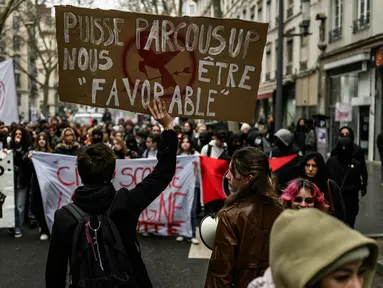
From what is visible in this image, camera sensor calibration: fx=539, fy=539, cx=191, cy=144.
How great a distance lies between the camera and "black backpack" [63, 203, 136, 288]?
249cm

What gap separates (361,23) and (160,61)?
17534mm

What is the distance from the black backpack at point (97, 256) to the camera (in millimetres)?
2494

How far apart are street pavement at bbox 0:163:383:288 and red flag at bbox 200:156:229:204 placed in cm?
82

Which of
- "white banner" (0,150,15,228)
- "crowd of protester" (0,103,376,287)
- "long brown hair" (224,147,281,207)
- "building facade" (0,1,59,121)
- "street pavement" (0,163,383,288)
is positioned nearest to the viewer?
"crowd of protester" (0,103,376,287)

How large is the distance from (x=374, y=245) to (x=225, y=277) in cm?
133

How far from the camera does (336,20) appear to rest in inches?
882

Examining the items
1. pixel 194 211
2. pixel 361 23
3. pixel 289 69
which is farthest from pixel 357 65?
pixel 194 211

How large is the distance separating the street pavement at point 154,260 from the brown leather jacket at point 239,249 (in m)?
2.98

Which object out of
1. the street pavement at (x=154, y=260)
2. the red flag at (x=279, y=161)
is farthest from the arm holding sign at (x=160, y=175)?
the red flag at (x=279, y=161)

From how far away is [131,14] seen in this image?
11.4 feet

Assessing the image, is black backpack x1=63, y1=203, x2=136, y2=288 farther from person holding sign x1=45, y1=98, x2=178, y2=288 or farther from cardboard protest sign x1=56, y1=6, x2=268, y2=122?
cardboard protest sign x1=56, y1=6, x2=268, y2=122

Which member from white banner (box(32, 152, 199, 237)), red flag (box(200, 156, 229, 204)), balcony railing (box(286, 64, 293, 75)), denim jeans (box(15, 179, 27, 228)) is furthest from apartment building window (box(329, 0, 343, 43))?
denim jeans (box(15, 179, 27, 228))

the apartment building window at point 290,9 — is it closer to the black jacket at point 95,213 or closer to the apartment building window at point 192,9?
the black jacket at point 95,213

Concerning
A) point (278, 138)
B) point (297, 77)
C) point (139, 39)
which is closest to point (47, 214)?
point (278, 138)
